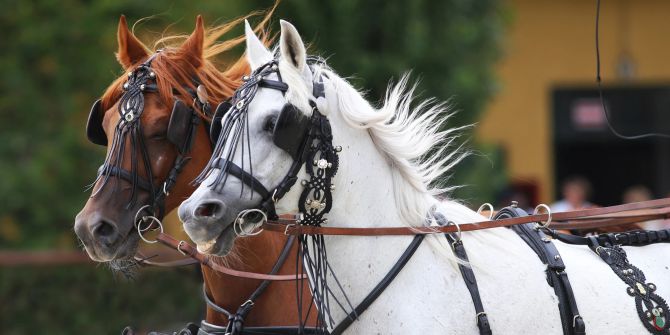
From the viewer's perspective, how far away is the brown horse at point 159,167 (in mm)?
4203

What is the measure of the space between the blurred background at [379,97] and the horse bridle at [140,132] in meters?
0.77

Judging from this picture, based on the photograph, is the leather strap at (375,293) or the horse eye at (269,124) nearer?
the horse eye at (269,124)

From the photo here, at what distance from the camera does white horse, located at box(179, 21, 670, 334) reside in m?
3.57

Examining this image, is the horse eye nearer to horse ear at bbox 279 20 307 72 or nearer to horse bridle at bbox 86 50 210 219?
horse ear at bbox 279 20 307 72

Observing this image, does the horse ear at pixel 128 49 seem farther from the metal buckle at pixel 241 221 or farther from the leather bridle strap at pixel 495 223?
the metal buckle at pixel 241 221

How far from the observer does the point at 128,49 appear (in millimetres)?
4688

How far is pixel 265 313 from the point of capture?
14.6ft

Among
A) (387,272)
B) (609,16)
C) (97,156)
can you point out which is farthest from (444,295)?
(609,16)

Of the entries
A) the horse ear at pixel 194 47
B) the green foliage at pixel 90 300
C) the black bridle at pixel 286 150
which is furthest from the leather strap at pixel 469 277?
the green foliage at pixel 90 300

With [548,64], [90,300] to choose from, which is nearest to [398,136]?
[90,300]

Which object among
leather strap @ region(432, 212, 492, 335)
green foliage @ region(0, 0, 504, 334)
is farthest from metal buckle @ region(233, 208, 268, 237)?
green foliage @ region(0, 0, 504, 334)

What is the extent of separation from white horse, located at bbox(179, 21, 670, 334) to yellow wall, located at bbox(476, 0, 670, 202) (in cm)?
1073

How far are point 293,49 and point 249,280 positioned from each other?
4.21ft

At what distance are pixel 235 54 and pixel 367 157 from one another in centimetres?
533
